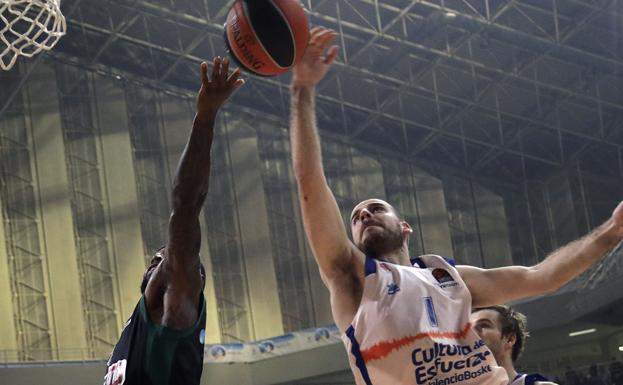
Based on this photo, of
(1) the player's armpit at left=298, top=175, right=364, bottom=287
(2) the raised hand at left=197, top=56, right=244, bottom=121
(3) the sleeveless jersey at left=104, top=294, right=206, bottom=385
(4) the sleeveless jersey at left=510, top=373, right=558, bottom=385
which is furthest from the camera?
(4) the sleeveless jersey at left=510, top=373, right=558, bottom=385

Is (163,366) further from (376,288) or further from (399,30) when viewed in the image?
(399,30)

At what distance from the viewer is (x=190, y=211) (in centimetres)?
322

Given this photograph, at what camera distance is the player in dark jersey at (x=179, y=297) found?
3.12 m

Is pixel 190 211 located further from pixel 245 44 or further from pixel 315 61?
pixel 245 44

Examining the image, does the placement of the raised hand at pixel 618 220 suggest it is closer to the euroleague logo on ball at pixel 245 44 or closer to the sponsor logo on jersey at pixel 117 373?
the euroleague logo on ball at pixel 245 44

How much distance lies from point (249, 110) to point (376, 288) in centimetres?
2369

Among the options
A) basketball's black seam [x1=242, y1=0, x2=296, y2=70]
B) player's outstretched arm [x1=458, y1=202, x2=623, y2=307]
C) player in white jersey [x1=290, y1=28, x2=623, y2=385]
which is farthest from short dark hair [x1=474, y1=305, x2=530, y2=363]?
basketball's black seam [x1=242, y1=0, x2=296, y2=70]

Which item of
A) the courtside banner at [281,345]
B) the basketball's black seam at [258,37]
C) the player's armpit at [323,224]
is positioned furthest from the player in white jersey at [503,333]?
the courtside banner at [281,345]

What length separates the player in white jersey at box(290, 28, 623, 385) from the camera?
3598 millimetres

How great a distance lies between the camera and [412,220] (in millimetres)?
27797

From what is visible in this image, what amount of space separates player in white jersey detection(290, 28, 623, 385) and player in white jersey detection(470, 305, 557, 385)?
2.78 feet

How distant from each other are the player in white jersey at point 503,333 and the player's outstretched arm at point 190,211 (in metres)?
1.92

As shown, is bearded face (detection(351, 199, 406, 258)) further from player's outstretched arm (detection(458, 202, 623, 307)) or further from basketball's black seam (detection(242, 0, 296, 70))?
basketball's black seam (detection(242, 0, 296, 70))

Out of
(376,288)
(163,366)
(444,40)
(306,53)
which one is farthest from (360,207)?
(444,40)
